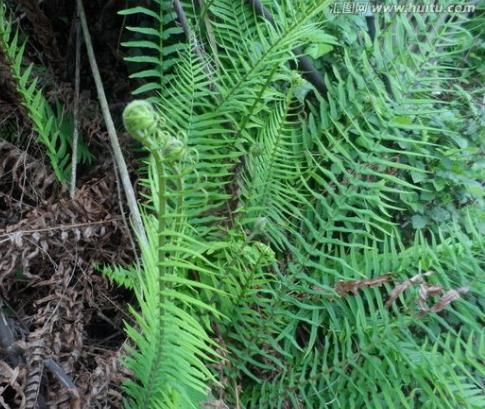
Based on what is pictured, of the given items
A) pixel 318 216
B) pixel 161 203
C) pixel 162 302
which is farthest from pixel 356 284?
pixel 161 203

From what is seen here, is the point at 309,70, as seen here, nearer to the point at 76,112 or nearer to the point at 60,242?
the point at 76,112

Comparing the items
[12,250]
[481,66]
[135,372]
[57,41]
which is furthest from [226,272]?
[481,66]

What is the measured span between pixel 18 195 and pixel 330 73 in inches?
29.2

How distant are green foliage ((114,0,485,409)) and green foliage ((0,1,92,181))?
0.57ft

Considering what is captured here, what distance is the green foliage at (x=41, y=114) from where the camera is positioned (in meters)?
0.96

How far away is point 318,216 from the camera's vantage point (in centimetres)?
108

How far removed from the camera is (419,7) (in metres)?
1.28

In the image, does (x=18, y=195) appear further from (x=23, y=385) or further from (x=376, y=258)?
(x=376, y=258)

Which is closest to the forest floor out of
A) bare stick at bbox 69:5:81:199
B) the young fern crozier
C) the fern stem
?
bare stick at bbox 69:5:81:199

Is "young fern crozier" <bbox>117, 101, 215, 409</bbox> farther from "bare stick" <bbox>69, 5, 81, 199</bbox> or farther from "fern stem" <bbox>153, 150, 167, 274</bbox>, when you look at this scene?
"bare stick" <bbox>69, 5, 81, 199</bbox>

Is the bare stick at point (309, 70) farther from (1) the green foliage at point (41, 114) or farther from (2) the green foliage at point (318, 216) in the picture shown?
(1) the green foliage at point (41, 114)

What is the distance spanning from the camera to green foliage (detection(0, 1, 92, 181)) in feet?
3.14

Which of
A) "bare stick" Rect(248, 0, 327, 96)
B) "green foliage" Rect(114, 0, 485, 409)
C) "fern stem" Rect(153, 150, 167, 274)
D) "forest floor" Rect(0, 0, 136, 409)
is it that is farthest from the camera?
"bare stick" Rect(248, 0, 327, 96)

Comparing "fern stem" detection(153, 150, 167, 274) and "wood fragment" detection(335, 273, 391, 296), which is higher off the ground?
"fern stem" detection(153, 150, 167, 274)
